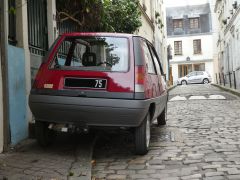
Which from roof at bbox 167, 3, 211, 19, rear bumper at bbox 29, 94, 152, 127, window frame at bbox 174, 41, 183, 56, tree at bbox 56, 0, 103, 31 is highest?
roof at bbox 167, 3, 211, 19

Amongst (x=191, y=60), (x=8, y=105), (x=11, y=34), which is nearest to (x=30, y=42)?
(x=11, y=34)

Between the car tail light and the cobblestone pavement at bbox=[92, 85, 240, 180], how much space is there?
1.06 metres

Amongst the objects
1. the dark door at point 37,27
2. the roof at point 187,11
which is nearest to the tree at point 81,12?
the dark door at point 37,27

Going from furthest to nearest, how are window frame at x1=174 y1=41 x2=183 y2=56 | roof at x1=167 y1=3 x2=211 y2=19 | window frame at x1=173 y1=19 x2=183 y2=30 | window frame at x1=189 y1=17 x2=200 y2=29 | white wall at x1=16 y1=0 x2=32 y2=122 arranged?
roof at x1=167 y1=3 x2=211 y2=19, window frame at x1=173 y1=19 x2=183 y2=30, window frame at x1=189 y1=17 x2=200 y2=29, window frame at x1=174 y1=41 x2=183 y2=56, white wall at x1=16 y1=0 x2=32 y2=122

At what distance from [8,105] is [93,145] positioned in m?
1.59

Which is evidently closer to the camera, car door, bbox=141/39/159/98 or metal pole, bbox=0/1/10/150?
metal pole, bbox=0/1/10/150

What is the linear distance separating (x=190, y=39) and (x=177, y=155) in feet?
181

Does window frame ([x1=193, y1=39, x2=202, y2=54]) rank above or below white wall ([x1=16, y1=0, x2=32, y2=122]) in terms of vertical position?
above

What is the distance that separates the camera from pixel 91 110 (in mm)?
5996

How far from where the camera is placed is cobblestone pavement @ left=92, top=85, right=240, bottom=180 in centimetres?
552

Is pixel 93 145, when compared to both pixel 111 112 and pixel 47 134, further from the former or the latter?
pixel 111 112

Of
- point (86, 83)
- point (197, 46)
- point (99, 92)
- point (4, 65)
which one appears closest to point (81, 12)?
point (4, 65)

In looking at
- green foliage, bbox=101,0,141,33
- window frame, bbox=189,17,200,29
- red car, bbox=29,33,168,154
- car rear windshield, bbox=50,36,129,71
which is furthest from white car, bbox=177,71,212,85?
red car, bbox=29,33,168,154

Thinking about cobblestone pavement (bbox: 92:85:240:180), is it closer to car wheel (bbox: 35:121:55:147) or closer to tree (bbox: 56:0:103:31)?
car wheel (bbox: 35:121:55:147)
